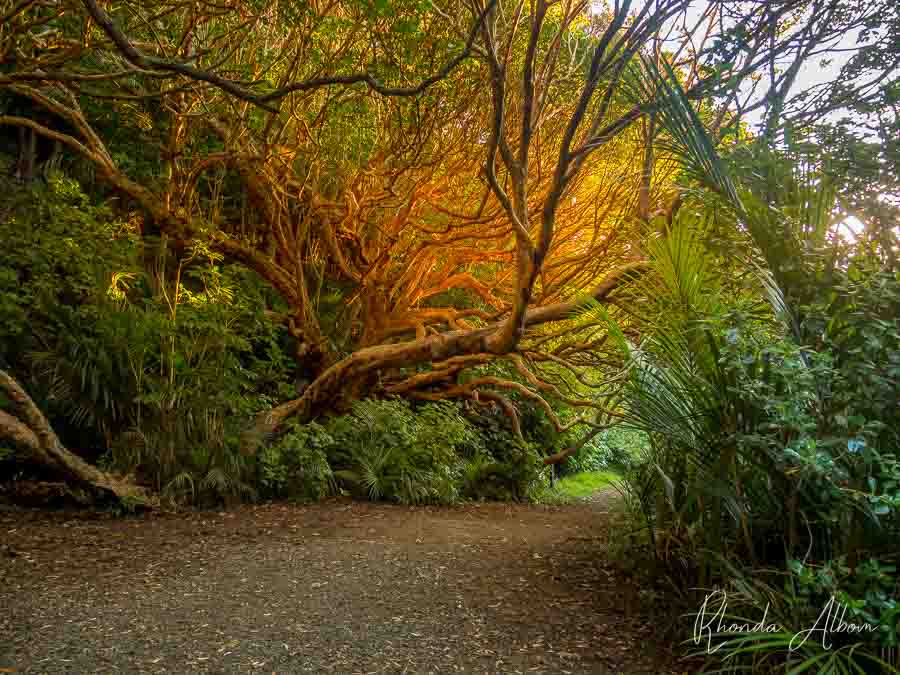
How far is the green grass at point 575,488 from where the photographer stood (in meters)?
8.46

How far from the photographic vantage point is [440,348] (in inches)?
264

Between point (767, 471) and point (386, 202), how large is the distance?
5.70m

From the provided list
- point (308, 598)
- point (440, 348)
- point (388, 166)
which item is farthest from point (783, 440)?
point (388, 166)

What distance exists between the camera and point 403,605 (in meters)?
3.40

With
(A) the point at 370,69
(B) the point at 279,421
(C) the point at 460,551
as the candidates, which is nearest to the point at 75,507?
(B) the point at 279,421

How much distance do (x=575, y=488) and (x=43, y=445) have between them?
769cm

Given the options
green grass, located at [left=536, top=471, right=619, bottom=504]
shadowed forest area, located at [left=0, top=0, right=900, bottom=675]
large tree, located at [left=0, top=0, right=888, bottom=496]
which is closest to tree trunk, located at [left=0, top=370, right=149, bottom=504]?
shadowed forest area, located at [left=0, top=0, right=900, bottom=675]

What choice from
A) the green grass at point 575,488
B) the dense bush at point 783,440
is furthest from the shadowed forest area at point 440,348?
the green grass at point 575,488

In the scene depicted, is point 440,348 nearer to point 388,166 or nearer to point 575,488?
point 388,166

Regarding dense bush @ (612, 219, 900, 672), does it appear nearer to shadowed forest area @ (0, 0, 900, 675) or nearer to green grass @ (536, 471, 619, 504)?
shadowed forest area @ (0, 0, 900, 675)

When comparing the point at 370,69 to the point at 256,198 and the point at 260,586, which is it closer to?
the point at 256,198

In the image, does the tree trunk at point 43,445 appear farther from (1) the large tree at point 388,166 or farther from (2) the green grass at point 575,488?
(2) the green grass at point 575,488

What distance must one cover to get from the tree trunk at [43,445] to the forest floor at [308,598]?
28 cm

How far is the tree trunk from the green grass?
501 centimetres
